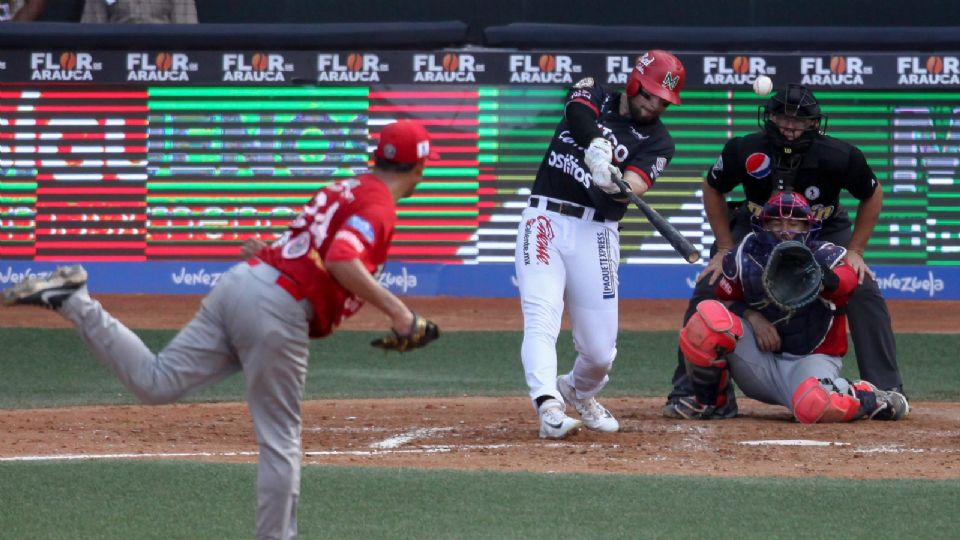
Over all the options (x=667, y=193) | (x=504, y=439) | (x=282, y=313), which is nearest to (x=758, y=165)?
(x=504, y=439)

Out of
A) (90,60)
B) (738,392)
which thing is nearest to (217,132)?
(90,60)

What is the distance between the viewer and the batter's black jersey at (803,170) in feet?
27.1

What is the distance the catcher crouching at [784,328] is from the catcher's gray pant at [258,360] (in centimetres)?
353

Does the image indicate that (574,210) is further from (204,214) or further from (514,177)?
(204,214)

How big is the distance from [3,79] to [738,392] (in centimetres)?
760

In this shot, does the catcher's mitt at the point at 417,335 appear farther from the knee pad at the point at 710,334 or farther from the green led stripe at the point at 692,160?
the green led stripe at the point at 692,160

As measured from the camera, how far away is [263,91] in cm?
1433

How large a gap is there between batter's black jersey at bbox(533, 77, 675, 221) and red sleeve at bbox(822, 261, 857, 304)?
3.63 ft

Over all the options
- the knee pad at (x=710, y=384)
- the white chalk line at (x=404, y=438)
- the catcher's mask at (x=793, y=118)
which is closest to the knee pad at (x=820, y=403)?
the knee pad at (x=710, y=384)

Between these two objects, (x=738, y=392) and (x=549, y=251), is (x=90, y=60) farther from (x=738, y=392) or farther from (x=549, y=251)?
(x=549, y=251)

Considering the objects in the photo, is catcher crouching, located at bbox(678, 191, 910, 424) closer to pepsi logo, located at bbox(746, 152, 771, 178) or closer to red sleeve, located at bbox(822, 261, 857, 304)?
red sleeve, located at bbox(822, 261, 857, 304)

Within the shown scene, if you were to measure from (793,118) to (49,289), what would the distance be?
431 cm

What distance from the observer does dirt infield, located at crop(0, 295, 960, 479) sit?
23.0 feet

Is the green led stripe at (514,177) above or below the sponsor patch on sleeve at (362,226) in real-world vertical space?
below
